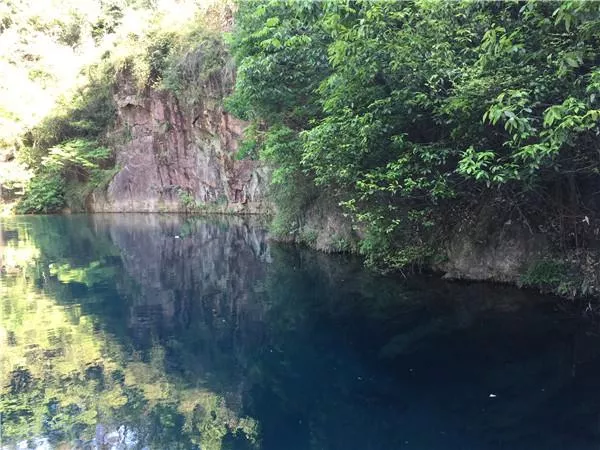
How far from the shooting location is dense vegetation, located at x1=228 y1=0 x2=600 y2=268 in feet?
19.4

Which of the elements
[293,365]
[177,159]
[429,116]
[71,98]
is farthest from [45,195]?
[293,365]

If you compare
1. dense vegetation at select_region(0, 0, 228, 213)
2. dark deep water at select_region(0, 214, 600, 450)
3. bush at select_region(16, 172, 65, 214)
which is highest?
dense vegetation at select_region(0, 0, 228, 213)

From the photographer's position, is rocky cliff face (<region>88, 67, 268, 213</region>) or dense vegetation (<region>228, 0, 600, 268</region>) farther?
rocky cliff face (<region>88, 67, 268, 213</region>)

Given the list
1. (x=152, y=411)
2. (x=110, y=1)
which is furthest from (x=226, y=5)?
(x=152, y=411)

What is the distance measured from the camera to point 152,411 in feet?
19.2

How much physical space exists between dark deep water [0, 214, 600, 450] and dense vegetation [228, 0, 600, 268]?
1.73 metres

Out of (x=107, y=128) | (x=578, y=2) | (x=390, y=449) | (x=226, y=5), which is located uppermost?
(x=226, y=5)

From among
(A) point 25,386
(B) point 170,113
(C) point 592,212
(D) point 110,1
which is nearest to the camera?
(A) point 25,386

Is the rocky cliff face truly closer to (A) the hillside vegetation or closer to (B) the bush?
(B) the bush

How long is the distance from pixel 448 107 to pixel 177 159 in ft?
89.7

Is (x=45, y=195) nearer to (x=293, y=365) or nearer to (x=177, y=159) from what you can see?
(x=177, y=159)

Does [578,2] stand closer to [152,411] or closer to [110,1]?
[152,411]

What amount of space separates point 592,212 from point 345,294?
194 inches

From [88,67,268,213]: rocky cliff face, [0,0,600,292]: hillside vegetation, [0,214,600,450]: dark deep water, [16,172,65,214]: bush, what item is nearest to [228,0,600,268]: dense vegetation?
[0,0,600,292]: hillside vegetation
